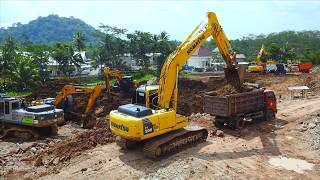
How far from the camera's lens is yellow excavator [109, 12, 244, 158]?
1337cm

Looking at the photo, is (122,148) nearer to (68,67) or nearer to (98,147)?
(98,147)

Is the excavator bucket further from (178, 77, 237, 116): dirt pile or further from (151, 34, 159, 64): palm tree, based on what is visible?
(151, 34, 159, 64): palm tree

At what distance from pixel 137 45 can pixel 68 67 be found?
1211 cm

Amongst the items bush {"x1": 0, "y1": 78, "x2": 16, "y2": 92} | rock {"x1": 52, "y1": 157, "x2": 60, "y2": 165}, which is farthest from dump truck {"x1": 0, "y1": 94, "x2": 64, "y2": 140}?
bush {"x1": 0, "y1": 78, "x2": 16, "y2": 92}

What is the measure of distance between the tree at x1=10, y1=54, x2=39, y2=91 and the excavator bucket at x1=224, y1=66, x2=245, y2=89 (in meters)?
30.3

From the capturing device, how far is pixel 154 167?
42.7 feet

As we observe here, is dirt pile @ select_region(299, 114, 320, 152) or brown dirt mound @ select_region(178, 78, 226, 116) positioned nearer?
dirt pile @ select_region(299, 114, 320, 152)

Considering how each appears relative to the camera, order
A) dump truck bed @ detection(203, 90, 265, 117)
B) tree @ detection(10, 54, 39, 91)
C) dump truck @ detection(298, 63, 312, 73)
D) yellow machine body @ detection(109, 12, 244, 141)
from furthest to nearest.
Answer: dump truck @ detection(298, 63, 312, 73) < tree @ detection(10, 54, 39, 91) < dump truck bed @ detection(203, 90, 265, 117) < yellow machine body @ detection(109, 12, 244, 141)

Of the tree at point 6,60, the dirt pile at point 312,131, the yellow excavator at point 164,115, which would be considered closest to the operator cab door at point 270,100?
the dirt pile at point 312,131

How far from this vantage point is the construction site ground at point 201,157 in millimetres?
12383

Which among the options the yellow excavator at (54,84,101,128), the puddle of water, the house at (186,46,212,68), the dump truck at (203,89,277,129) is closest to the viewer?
the puddle of water

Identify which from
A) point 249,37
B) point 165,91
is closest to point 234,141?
point 165,91

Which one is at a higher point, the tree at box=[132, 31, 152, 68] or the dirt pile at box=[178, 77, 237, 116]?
the tree at box=[132, 31, 152, 68]

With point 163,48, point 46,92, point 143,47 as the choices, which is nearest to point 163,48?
point 163,48
